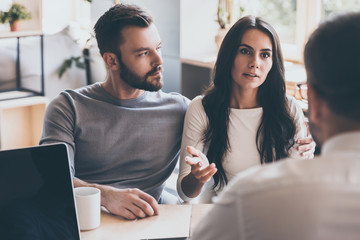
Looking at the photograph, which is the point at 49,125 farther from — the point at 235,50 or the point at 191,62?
the point at 191,62

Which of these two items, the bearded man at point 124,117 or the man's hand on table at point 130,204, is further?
the bearded man at point 124,117

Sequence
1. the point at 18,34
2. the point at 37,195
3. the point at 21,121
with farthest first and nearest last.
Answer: the point at 21,121 < the point at 18,34 < the point at 37,195

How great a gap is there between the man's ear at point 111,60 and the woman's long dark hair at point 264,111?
0.37 m

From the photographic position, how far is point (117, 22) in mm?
1749

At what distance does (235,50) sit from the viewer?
5.88 feet

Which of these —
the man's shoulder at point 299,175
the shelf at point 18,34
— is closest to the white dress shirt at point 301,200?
the man's shoulder at point 299,175

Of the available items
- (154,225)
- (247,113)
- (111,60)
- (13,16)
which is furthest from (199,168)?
(13,16)

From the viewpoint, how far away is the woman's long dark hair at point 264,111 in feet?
5.83

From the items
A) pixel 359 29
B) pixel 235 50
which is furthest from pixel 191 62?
pixel 359 29

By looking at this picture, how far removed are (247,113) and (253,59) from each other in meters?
0.21

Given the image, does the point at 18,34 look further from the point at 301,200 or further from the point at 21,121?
the point at 301,200

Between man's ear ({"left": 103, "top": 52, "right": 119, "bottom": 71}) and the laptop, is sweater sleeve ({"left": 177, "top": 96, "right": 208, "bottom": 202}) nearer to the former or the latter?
man's ear ({"left": 103, "top": 52, "right": 119, "bottom": 71})

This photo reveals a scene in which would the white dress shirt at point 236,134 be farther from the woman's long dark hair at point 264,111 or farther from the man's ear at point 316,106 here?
the man's ear at point 316,106

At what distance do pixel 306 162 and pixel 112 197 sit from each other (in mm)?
832
